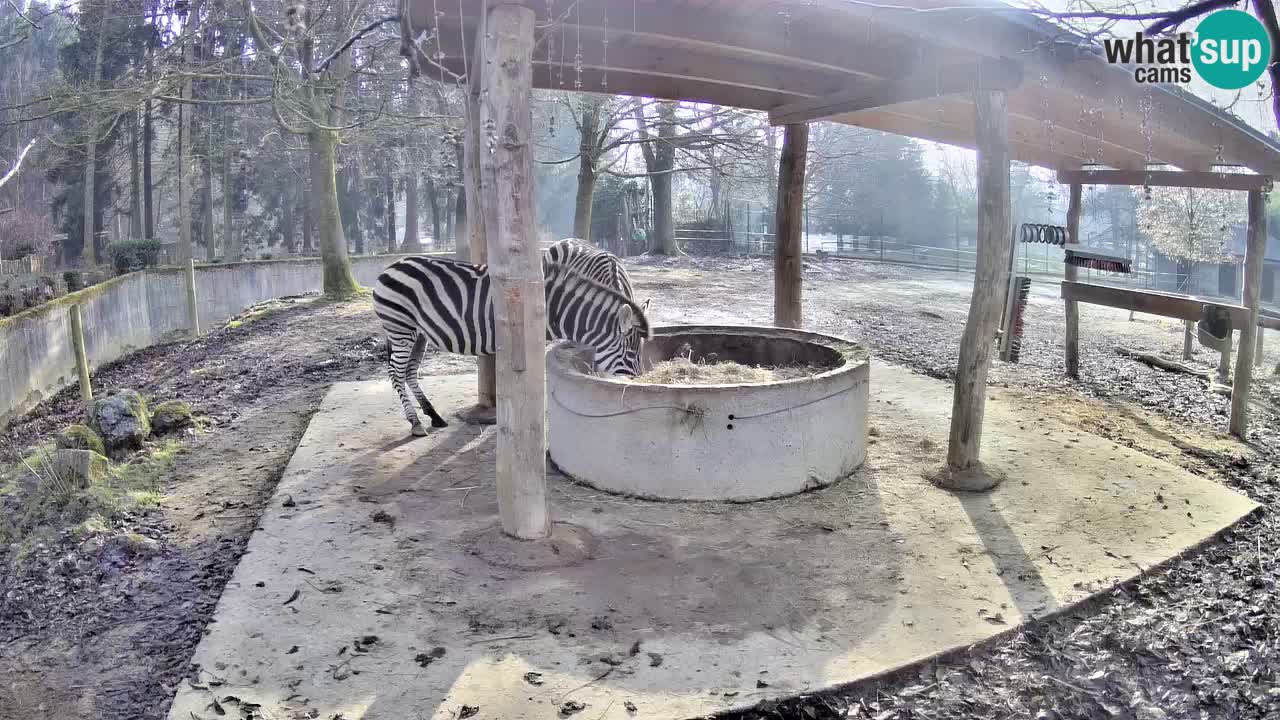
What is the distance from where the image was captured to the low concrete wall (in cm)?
990

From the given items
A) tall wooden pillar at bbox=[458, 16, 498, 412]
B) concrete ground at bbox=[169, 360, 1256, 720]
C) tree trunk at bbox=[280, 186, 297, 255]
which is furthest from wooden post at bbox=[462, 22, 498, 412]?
tree trunk at bbox=[280, 186, 297, 255]

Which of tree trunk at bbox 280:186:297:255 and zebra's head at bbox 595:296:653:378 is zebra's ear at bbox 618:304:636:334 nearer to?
zebra's head at bbox 595:296:653:378

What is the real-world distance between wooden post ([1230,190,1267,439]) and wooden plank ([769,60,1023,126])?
131 inches

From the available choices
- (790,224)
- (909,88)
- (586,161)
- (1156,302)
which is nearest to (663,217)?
(586,161)

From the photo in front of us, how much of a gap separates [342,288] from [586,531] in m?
12.9

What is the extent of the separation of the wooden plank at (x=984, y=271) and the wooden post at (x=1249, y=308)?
2.81 m

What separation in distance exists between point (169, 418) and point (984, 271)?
6777 mm

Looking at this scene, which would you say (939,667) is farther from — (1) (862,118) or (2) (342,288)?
(2) (342,288)

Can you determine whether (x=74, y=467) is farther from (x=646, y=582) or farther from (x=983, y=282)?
(x=983, y=282)

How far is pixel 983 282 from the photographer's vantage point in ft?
18.2

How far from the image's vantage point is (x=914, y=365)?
10211 mm

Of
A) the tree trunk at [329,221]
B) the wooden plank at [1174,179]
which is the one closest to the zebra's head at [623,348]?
the wooden plank at [1174,179]

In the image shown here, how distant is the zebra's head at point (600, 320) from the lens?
21.9 feet

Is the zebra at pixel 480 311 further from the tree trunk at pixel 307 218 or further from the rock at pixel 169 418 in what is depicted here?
the tree trunk at pixel 307 218
